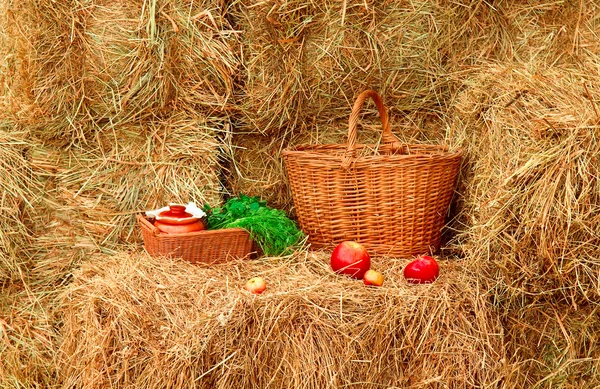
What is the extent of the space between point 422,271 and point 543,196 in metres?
0.58

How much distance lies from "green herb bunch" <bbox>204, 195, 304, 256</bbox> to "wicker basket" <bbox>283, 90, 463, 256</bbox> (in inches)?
5.4

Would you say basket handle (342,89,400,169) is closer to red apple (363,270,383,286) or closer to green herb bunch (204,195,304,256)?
green herb bunch (204,195,304,256)

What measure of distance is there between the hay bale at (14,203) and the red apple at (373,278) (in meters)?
1.52

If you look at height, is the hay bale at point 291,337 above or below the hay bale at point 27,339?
above

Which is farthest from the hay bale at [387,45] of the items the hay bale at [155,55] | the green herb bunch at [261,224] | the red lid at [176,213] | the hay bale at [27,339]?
the hay bale at [27,339]

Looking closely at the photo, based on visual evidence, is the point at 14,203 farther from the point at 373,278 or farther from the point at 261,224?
the point at 373,278

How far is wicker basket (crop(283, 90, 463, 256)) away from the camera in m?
3.41

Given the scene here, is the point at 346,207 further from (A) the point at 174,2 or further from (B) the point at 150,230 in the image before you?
(A) the point at 174,2

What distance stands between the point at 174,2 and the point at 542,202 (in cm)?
182

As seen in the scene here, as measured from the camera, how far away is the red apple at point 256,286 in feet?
9.85

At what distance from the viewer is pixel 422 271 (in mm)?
3117

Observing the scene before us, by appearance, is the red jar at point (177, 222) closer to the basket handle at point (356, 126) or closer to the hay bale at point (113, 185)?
the hay bale at point (113, 185)

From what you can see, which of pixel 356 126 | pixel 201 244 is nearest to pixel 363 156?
pixel 356 126

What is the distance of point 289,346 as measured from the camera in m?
2.87
